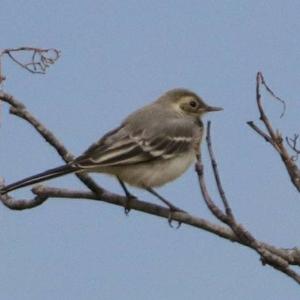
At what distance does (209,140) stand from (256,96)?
0.49m

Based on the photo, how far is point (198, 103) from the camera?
950 cm

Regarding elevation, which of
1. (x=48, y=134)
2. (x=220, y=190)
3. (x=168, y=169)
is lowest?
(x=168, y=169)

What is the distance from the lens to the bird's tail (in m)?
6.53

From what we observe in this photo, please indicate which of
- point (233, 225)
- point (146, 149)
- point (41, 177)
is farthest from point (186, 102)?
point (233, 225)

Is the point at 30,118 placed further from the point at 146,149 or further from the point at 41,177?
the point at 146,149

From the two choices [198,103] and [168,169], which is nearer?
[168,169]

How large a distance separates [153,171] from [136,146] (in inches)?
11.8

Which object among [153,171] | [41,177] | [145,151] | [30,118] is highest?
[30,118]

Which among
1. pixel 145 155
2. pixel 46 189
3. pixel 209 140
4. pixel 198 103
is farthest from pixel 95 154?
pixel 209 140

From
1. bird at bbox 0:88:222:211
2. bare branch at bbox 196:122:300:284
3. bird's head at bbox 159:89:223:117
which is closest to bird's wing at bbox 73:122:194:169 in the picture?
bird at bbox 0:88:222:211

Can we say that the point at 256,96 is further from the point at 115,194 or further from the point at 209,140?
the point at 115,194

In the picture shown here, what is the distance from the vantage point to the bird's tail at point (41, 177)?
6527mm

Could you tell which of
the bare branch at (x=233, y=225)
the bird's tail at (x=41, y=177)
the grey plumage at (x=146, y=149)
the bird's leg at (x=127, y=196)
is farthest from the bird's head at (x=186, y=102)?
the bare branch at (x=233, y=225)

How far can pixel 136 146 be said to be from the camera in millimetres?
7945
